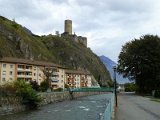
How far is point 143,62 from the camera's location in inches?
3644

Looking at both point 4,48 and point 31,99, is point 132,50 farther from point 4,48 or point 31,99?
point 4,48

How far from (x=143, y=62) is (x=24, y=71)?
175 ft

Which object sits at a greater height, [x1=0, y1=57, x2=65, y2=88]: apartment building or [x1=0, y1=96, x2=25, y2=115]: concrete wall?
[x1=0, y1=57, x2=65, y2=88]: apartment building

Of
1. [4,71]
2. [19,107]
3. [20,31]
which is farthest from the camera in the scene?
[20,31]

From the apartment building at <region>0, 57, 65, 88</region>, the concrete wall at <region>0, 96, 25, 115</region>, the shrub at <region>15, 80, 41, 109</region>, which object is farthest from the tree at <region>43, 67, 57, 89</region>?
the concrete wall at <region>0, 96, 25, 115</region>

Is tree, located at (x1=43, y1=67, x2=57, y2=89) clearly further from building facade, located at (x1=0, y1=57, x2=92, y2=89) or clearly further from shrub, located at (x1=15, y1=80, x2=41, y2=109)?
shrub, located at (x1=15, y1=80, x2=41, y2=109)

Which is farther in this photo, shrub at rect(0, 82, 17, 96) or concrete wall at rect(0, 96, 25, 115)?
shrub at rect(0, 82, 17, 96)

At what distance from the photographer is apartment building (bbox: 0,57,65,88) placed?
12069 centimetres

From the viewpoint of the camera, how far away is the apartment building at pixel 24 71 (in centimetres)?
12069

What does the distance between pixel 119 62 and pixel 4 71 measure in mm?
44625

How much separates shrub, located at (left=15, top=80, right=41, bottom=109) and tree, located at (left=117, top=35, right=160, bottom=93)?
121 feet

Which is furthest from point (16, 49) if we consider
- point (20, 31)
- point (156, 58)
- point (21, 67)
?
point (156, 58)

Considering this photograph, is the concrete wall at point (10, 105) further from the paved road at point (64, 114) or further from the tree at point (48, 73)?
the tree at point (48, 73)

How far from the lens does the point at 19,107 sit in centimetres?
5978
